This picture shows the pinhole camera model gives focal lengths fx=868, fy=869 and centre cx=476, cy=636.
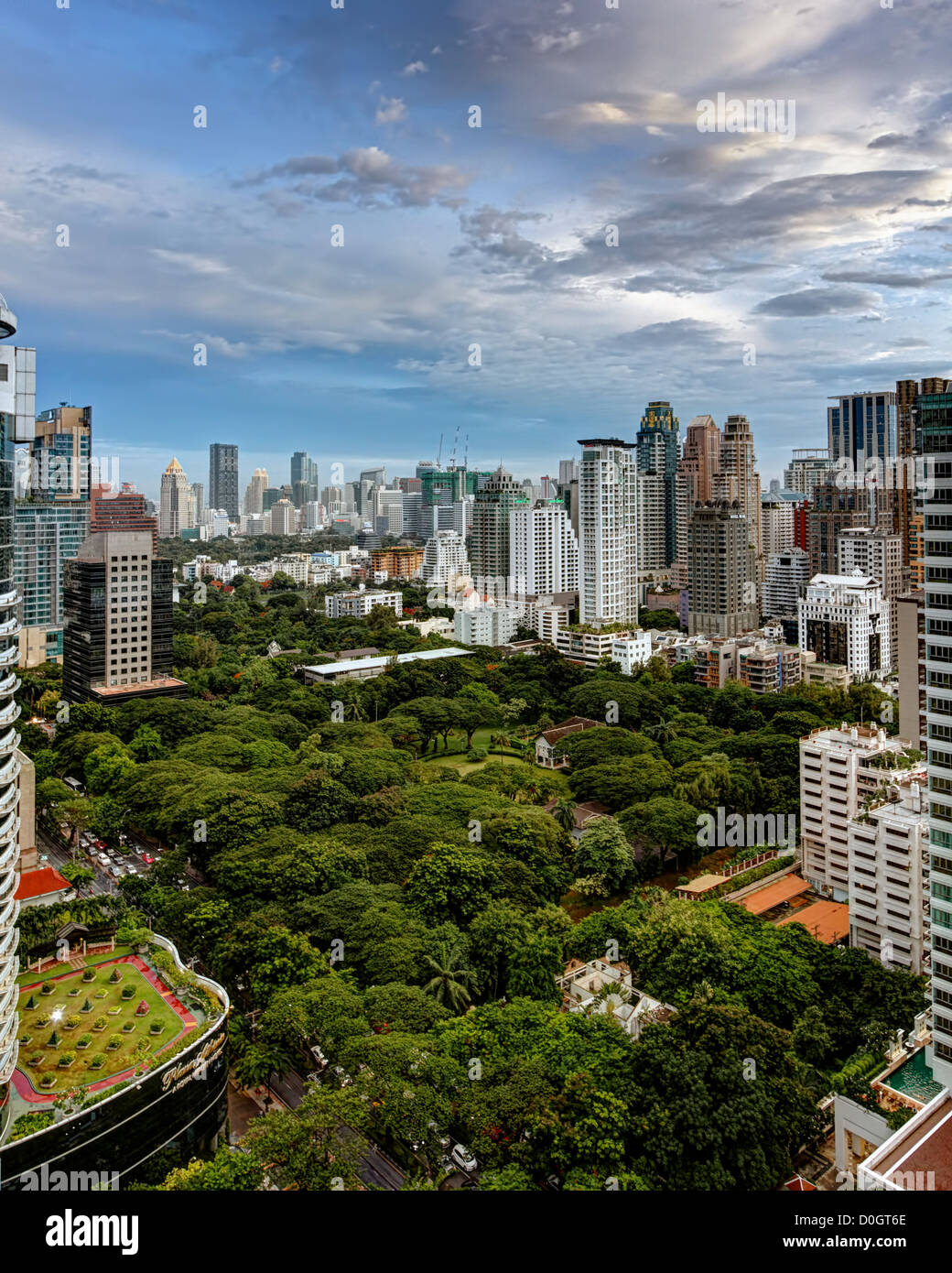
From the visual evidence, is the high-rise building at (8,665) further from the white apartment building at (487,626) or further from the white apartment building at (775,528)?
the white apartment building at (775,528)

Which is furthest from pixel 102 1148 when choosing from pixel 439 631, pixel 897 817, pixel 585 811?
pixel 439 631

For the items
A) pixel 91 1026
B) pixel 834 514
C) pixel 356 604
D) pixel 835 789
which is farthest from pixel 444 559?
pixel 91 1026

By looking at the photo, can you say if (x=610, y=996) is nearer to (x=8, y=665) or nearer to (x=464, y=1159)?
(x=464, y=1159)

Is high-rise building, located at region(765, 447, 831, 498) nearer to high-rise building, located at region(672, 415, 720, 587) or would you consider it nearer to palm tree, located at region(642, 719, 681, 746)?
high-rise building, located at region(672, 415, 720, 587)

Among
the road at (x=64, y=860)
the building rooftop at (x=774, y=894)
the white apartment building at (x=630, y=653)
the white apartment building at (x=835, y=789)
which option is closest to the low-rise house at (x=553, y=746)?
the white apartment building at (x=630, y=653)

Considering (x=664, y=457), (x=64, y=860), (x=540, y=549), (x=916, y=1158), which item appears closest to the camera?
(x=916, y=1158)
